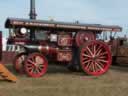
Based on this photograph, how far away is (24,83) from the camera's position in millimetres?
14914

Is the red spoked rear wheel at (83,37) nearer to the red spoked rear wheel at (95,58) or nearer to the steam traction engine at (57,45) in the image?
the steam traction engine at (57,45)

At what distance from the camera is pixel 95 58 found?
723 inches

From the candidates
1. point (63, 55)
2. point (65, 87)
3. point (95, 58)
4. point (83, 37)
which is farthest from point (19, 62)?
point (65, 87)

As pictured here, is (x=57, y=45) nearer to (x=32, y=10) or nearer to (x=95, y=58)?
(x=95, y=58)

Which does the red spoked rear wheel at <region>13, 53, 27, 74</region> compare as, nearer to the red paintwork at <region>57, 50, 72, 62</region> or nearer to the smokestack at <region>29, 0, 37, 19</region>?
the red paintwork at <region>57, 50, 72, 62</region>

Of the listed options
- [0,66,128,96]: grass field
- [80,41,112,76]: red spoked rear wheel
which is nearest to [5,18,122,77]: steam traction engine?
[80,41,112,76]: red spoked rear wheel

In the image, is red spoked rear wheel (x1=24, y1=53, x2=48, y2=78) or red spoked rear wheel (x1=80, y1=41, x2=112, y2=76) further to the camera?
red spoked rear wheel (x1=80, y1=41, x2=112, y2=76)

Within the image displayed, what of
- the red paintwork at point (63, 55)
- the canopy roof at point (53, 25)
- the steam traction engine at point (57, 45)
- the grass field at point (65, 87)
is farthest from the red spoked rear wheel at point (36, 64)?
the canopy roof at point (53, 25)

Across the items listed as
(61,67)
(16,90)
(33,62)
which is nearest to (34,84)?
(16,90)

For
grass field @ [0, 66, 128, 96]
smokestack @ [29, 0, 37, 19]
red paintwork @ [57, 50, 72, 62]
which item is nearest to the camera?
grass field @ [0, 66, 128, 96]

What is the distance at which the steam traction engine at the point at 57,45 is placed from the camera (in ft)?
56.7

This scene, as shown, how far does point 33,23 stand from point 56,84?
3.42m

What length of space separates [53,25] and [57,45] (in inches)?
35.6

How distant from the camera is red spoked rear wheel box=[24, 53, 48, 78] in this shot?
1711 cm
